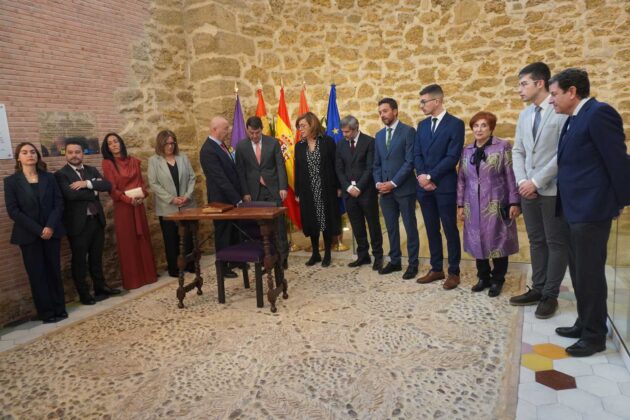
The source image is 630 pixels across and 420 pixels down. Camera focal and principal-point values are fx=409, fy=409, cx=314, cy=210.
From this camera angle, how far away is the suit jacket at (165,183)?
403cm

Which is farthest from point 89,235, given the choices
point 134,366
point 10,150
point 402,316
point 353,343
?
point 402,316

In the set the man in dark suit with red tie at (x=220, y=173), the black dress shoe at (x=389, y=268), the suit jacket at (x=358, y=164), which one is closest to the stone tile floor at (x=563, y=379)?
the black dress shoe at (x=389, y=268)

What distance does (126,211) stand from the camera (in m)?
3.89

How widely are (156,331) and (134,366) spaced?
0.48 metres

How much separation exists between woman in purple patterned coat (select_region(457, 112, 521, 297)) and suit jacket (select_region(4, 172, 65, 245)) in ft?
10.7

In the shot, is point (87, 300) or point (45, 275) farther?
point (87, 300)

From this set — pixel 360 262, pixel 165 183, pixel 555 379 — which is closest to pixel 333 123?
pixel 360 262

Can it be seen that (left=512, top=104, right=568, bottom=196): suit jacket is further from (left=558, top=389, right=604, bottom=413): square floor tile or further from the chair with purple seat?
the chair with purple seat

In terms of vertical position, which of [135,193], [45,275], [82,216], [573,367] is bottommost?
[573,367]

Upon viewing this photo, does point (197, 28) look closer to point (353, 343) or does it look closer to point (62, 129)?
point (62, 129)

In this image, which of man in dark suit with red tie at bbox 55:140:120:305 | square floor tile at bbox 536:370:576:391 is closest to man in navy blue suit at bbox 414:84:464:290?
square floor tile at bbox 536:370:576:391

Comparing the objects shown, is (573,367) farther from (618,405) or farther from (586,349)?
(618,405)

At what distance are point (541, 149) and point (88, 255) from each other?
12.4 ft

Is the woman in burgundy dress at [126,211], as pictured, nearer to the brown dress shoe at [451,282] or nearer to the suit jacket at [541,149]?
the brown dress shoe at [451,282]
